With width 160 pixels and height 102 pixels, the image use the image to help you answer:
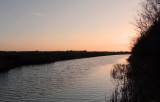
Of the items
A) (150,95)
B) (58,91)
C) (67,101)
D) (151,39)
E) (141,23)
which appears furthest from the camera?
(141,23)

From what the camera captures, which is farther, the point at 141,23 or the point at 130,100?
the point at 141,23

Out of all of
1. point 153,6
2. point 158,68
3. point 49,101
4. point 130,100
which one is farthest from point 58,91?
point 153,6

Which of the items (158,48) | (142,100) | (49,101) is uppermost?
(158,48)

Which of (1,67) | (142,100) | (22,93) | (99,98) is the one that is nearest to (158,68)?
(99,98)

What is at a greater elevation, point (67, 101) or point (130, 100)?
point (130, 100)

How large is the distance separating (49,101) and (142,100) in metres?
8.07

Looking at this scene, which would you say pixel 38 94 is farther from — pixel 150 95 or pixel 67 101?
pixel 150 95

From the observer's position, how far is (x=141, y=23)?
36250mm

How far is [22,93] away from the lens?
737 inches

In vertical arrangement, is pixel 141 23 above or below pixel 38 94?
above

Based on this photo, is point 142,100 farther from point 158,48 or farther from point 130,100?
point 158,48

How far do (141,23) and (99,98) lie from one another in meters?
24.1

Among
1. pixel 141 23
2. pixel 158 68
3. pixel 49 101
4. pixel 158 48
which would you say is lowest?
pixel 49 101

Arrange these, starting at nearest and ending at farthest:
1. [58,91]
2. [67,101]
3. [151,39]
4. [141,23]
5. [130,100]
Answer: [130,100] < [67,101] < [58,91] < [151,39] < [141,23]
